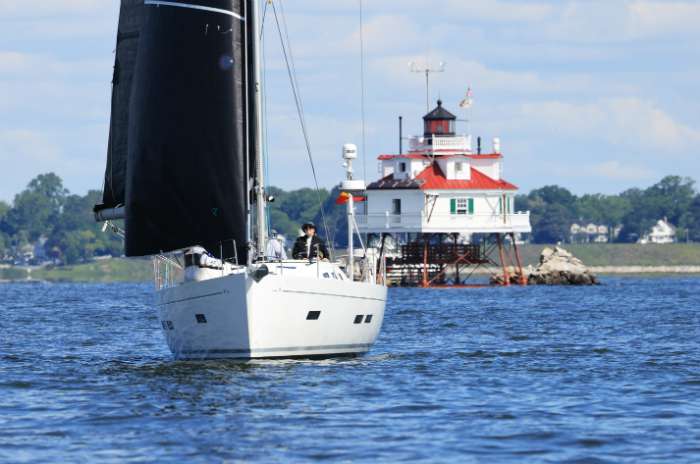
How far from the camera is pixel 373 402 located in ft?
87.7

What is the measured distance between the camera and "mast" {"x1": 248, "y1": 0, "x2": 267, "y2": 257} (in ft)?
105

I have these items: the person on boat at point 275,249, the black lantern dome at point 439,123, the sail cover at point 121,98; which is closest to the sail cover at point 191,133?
the person on boat at point 275,249

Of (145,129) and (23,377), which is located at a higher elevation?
(145,129)

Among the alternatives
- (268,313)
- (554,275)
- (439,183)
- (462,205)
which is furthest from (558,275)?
(268,313)

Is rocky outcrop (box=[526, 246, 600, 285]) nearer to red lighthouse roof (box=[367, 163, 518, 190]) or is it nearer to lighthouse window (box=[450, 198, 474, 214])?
red lighthouse roof (box=[367, 163, 518, 190])

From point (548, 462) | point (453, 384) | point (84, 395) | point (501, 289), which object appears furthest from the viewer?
point (501, 289)

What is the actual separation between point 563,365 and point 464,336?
36.0ft

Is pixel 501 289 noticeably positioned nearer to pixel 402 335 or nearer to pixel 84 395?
pixel 402 335

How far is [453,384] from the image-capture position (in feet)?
98.4

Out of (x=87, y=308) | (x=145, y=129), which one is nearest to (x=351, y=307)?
(x=145, y=129)

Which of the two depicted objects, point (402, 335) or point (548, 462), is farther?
point (402, 335)

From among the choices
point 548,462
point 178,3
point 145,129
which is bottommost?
point 548,462

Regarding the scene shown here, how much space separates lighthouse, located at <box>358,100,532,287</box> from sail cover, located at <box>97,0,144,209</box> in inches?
2571

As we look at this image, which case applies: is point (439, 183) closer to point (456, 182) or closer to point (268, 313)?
point (456, 182)
